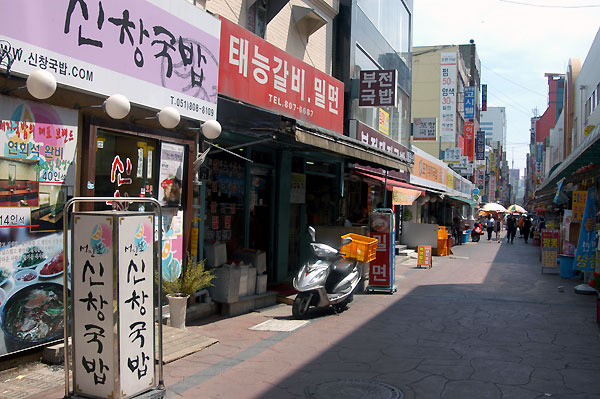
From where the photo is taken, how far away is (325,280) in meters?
9.52

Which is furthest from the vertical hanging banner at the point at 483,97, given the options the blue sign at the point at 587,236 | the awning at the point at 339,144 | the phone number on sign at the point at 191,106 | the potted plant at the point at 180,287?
the potted plant at the point at 180,287

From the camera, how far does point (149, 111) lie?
24.9 ft

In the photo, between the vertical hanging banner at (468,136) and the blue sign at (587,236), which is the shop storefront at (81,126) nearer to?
the blue sign at (587,236)

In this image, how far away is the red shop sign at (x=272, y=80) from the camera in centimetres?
946

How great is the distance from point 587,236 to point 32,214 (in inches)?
538

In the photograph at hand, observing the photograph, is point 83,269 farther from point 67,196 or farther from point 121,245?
point 67,196

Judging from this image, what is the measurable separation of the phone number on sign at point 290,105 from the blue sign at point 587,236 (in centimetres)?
800

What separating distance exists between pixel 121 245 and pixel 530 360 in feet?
17.7

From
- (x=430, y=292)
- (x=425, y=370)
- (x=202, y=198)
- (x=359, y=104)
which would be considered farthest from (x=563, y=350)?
(x=359, y=104)

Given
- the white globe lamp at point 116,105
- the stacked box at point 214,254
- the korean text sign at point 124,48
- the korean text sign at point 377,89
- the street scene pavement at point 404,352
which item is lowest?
the street scene pavement at point 404,352

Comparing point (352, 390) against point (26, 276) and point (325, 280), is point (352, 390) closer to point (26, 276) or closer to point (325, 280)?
point (26, 276)

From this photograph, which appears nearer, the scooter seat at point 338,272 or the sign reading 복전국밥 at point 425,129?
the scooter seat at point 338,272

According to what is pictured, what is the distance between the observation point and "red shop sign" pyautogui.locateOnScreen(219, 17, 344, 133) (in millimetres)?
9461

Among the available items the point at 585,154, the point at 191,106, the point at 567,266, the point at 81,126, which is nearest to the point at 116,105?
the point at 81,126
